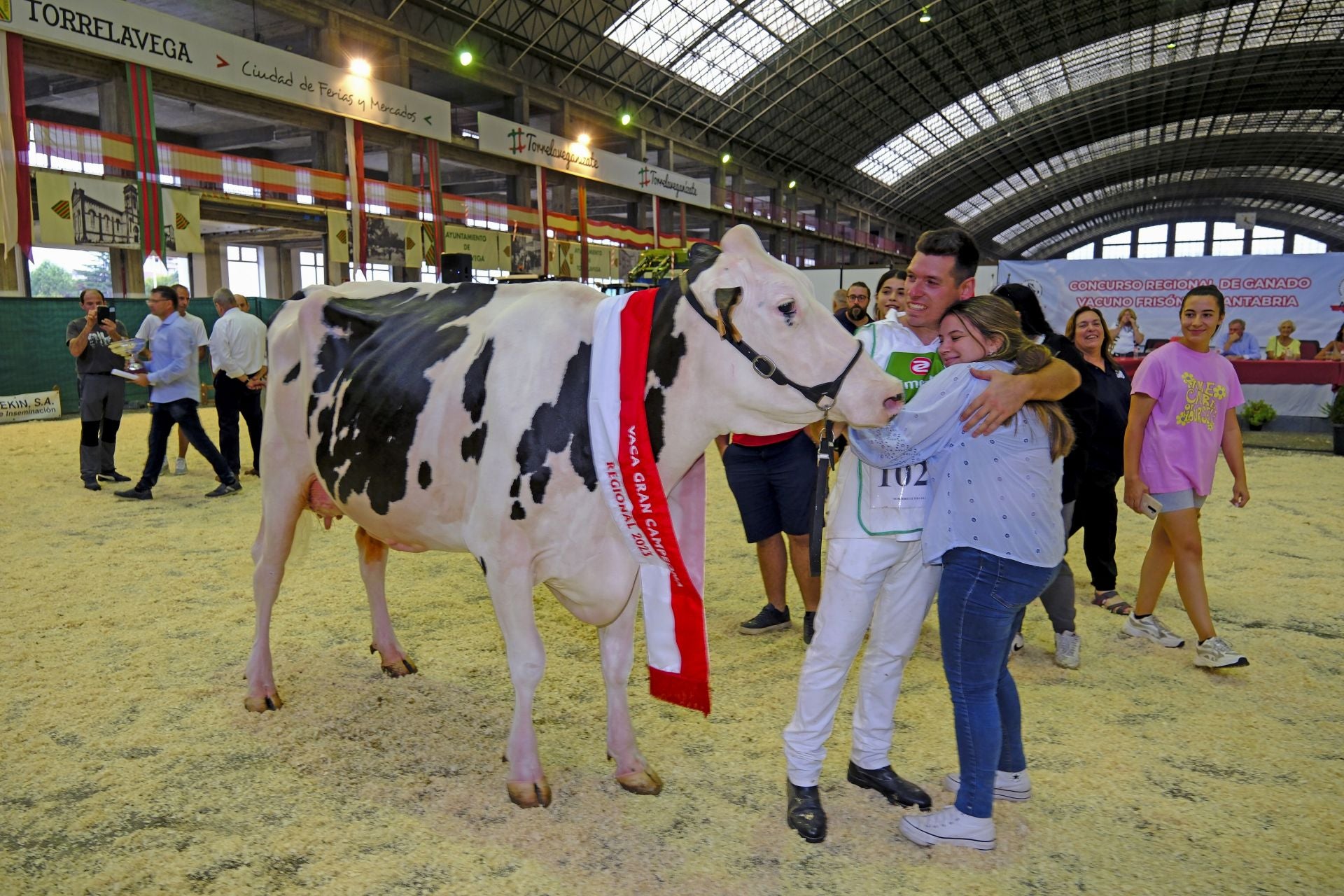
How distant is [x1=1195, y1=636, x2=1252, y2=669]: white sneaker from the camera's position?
379 cm

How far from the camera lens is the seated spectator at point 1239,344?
472 inches

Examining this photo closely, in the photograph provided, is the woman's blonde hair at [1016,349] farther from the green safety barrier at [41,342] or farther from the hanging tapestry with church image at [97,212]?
the hanging tapestry with church image at [97,212]

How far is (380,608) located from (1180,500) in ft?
11.9

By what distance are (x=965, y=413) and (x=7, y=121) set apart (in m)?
15.3

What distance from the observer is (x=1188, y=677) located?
3797 millimetres

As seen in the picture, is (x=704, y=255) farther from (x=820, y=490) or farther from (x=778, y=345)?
(x=820, y=490)

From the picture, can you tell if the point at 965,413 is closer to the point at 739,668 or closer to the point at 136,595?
the point at 739,668

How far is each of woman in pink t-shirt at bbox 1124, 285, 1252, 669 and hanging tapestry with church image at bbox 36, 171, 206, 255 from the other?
50.1ft

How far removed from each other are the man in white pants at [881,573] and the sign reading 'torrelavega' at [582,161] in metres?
20.3

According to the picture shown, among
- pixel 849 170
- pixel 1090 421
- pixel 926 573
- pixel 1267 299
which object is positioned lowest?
pixel 926 573

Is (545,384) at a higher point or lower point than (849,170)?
lower

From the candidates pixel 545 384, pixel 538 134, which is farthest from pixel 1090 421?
pixel 538 134

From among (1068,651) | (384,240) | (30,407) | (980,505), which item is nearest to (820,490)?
(980,505)

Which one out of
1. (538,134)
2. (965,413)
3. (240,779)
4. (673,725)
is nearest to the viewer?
(965,413)
